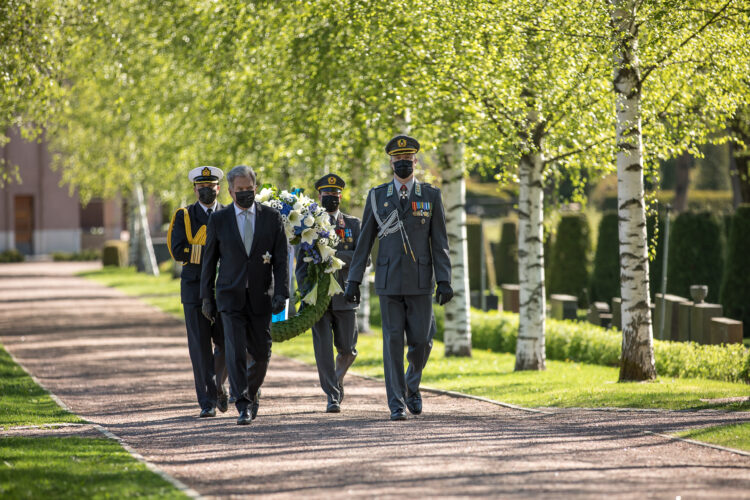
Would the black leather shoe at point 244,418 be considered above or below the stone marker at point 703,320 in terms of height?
below

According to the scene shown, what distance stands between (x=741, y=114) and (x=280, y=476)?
12611 millimetres

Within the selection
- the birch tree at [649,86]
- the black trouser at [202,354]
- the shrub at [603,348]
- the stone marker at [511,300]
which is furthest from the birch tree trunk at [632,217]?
the stone marker at [511,300]

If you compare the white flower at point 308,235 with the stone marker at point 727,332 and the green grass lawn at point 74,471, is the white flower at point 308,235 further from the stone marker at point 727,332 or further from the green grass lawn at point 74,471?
the stone marker at point 727,332

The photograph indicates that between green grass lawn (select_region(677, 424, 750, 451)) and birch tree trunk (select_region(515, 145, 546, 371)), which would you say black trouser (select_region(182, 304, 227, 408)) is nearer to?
green grass lawn (select_region(677, 424, 750, 451))

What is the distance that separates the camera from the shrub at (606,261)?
929 inches

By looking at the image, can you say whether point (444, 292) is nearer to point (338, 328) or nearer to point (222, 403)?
point (338, 328)

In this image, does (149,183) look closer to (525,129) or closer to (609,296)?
(609,296)

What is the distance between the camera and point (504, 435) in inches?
343

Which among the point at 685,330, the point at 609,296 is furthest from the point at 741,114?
the point at 609,296

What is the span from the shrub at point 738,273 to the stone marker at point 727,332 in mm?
4142

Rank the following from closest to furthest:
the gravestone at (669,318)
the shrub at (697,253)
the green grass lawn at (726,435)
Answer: the green grass lawn at (726,435) → the gravestone at (669,318) → the shrub at (697,253)

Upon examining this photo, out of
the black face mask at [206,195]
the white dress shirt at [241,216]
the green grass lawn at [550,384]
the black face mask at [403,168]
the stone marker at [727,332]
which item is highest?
the black face mask at [403,168]

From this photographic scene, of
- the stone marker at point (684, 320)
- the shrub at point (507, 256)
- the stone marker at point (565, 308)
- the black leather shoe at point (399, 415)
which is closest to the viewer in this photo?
the black leather shoe at point (399, 415)

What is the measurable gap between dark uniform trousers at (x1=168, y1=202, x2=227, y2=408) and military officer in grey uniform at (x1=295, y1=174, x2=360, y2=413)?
943 millimetres
